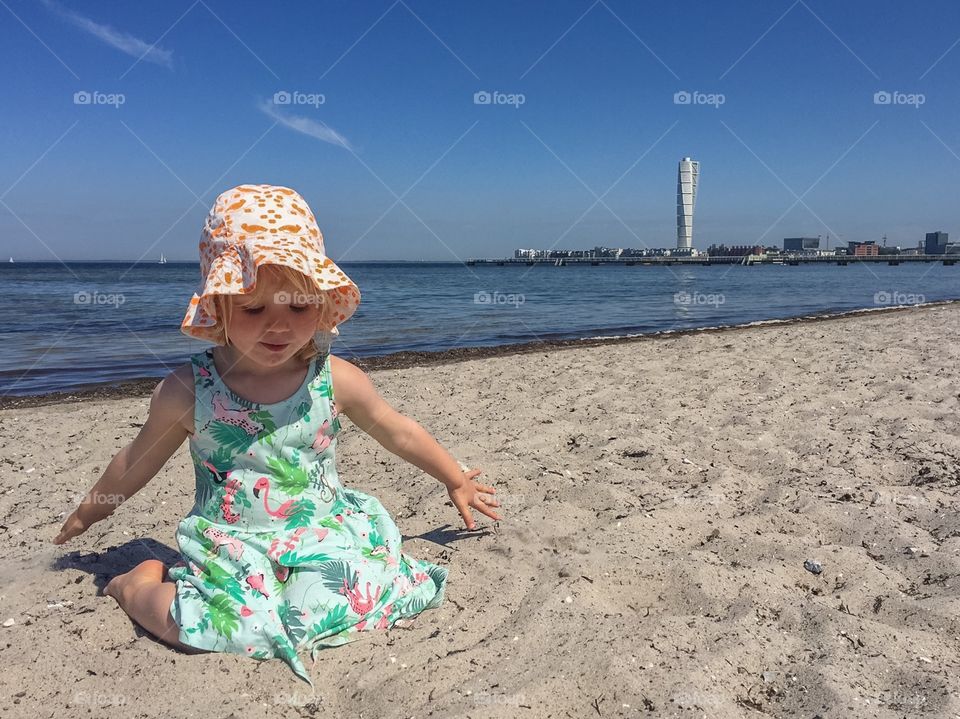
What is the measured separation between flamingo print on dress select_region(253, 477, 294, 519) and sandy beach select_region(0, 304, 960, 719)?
0.43 metres

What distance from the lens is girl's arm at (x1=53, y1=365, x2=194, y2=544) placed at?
2.16 m

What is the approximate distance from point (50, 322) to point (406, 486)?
11898mm

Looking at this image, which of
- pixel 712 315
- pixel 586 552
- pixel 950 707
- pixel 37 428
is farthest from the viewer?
pixel 712 315

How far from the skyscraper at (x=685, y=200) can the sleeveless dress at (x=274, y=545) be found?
104908mm

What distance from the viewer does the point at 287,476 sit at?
2.22 metres

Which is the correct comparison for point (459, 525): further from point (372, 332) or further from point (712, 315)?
point (712, 315)

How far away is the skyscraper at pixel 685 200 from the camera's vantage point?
10588 centimetres

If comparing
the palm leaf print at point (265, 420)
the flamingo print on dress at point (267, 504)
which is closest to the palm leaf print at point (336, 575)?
the flamingo print on dress at point (267, 504)

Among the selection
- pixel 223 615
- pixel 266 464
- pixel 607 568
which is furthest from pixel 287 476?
pixel 607 568

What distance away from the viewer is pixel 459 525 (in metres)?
3.04

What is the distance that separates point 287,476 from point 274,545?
0.21 meters

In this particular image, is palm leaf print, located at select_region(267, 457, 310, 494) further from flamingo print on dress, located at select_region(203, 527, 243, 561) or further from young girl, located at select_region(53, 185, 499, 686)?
flamingo print on dress, located at select_region(203, 527, 243, 561)

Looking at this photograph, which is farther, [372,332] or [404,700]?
[372,332]

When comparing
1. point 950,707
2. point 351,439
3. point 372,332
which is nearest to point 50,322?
point 372,332
